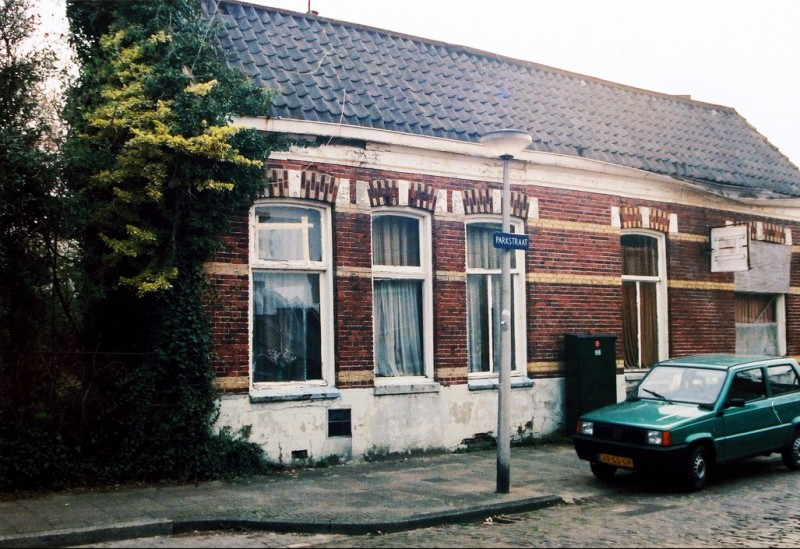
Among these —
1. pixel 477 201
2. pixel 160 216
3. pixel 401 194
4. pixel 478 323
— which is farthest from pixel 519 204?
pixel 160 216

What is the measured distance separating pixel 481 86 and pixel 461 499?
8.62m

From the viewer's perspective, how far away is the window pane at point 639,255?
1603 centimetres

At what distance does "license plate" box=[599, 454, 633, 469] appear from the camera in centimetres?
1030

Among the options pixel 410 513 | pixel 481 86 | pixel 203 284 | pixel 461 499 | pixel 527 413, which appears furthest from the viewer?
pixel 481 86

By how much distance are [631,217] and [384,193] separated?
5.60 m

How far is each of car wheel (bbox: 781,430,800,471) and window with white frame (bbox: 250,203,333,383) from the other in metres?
6.81

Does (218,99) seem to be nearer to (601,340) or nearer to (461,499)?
(461,499)

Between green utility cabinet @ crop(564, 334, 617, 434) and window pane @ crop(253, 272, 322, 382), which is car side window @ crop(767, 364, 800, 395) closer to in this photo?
green utility cabinet @ crop(564, 334, 617, 434)

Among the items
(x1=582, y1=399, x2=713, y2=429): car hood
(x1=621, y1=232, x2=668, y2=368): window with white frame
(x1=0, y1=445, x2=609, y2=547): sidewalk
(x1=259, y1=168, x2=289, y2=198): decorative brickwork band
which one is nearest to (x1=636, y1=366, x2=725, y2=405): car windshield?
(x1=582, y1=399, x2=713, y2=429): car hood

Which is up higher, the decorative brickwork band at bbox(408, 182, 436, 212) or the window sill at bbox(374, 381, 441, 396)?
the decorative brickwork band at bbox(408, 182, 436, 212)

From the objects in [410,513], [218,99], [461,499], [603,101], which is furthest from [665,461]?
[603,101]

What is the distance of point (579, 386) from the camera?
563 inches

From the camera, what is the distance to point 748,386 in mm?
11484

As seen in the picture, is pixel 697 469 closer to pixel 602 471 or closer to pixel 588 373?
pixel 602 471
